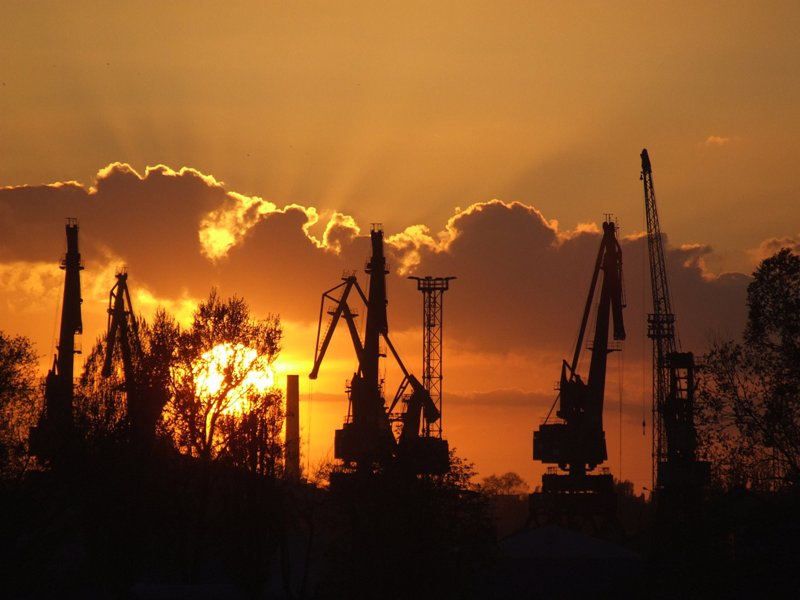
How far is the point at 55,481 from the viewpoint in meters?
Result: 45.1

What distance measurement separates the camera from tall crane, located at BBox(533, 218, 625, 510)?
109188 millimetres

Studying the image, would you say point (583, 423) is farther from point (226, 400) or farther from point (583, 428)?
point (226, 400)

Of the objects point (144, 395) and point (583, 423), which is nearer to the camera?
point (144, 395)

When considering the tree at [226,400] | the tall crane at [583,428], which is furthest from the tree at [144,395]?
the tall crane at [583,428]

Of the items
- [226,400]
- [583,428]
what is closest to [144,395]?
[226,400]

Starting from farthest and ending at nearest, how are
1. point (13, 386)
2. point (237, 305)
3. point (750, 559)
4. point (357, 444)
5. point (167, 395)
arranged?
1. point (357, 444)
2. point (13, 386)
3. point (237, 305)
4. point (167, 395)
5. point (750, 559)

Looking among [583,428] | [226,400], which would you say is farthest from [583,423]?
[226,400]

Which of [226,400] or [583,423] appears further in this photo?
[583,423]

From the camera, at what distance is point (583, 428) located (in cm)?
10925

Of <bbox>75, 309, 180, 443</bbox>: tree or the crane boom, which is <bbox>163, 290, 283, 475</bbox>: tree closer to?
<bbox>75, 309, 180, 443</bbox>: tree

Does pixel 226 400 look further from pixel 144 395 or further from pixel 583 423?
pixel 583 423

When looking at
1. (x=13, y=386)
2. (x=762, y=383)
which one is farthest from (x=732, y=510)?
(x=13, y=386)

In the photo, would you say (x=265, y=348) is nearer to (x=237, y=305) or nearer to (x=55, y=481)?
(x=237, y=305)

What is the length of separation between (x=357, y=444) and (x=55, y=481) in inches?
2550
